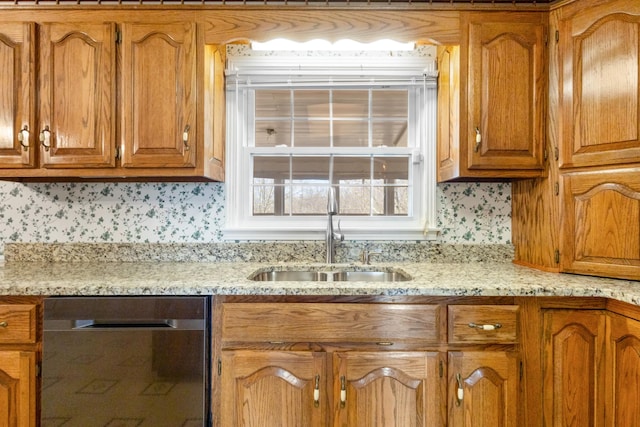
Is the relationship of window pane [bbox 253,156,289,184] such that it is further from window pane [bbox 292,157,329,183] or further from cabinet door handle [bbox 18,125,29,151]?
cabinet door handle [bbox 18,125,29,151]

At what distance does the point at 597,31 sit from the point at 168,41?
6.13ft

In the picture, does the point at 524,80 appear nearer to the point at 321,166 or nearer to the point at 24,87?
the point at 321,166

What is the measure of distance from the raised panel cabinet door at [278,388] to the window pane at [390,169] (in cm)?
114

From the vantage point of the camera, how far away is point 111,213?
84.8 inches

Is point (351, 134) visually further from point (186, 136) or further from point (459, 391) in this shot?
point (459, 391)

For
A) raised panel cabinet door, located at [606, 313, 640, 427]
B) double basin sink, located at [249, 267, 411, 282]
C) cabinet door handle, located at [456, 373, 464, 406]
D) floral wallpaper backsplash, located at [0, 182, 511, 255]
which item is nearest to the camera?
raised panel cabinet door, located at [606, 313, 640, 427]

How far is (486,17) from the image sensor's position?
1814 millimetres

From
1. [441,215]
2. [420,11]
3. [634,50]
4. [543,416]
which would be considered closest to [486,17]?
[420,11]

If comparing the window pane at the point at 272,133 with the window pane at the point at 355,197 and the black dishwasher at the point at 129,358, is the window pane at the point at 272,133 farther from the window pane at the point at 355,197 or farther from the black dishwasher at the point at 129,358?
the black dishwasher at the point at 129,358

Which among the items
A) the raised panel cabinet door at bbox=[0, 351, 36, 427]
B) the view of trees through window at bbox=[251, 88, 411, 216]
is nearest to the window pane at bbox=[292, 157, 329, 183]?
the view of trees through window at bbox=[251, 88, 411, 216]

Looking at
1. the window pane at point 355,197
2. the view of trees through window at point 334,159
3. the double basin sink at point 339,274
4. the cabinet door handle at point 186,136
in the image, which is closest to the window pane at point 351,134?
the view of trees through window at point 334,159

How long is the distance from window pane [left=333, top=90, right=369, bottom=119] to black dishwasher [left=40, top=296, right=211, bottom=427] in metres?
1.32

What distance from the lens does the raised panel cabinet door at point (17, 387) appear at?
148cm

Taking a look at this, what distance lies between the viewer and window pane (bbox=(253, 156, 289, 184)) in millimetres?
2256
